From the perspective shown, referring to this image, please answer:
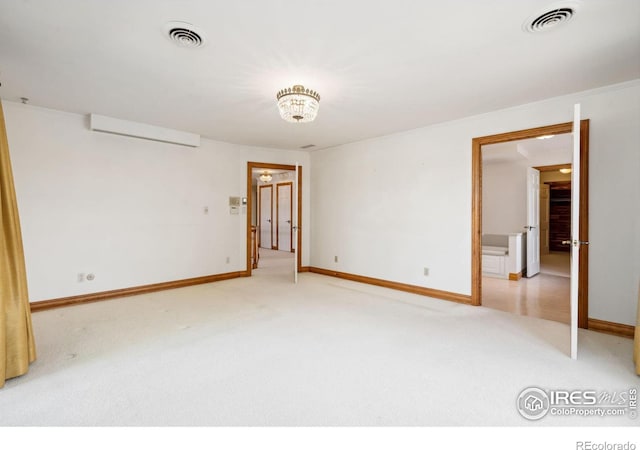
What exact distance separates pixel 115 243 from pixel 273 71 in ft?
11.2

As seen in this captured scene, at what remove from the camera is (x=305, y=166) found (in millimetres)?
6562

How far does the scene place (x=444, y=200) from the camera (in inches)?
176

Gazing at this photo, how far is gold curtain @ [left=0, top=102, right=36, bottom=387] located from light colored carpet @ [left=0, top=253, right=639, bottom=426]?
169 millimetres

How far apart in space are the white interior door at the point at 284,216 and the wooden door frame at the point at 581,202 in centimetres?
637

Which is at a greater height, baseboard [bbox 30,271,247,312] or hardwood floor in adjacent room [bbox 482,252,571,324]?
baseboard [bbox 30,271,247,312]

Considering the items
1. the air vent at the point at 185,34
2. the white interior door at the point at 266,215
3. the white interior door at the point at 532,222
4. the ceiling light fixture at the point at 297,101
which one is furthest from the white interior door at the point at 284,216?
the air vent at the point at 185,34

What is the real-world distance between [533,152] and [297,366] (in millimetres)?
6627

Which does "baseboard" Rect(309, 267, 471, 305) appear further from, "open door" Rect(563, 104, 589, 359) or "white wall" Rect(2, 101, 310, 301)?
"white wall" Rect(2, 101, 310, 301)

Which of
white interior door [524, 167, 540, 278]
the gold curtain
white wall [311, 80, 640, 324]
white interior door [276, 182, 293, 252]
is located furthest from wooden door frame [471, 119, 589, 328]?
white interior door [276, 182, 293, 252]

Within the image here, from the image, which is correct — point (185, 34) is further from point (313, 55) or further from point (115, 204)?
point (115, 204)

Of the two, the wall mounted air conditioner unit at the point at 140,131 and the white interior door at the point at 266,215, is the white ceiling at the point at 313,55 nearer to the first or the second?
the wall mounted air conditioner unit at the point at 140,131

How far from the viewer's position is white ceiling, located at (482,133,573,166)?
559 cm

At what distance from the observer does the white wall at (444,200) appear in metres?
3.16
